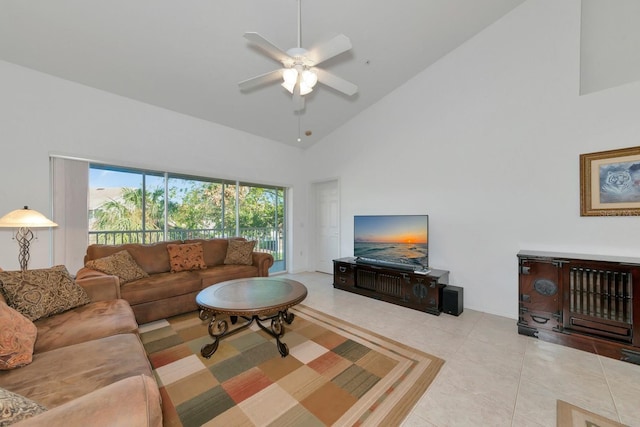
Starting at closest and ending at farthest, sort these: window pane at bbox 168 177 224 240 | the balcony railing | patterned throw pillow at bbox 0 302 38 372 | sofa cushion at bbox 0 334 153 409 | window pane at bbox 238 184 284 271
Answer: sofa cushion at bbox 0 334 153 409 → patterned throw pillow at bbox 0 302 38 372 → the balcony railing → window pane at bbox 168 177 224 240 → window pane at bbox 238 184 284 271

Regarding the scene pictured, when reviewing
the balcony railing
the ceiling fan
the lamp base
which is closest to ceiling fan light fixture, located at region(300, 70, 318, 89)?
the ceiling fan

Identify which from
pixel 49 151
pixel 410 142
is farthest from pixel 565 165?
pixel 49 151

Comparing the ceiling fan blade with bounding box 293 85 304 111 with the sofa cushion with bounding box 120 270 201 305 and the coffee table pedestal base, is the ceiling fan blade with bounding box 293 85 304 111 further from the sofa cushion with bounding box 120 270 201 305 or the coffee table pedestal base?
the sofa cushion with bounding box 120 270 201 305

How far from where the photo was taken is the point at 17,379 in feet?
3.98

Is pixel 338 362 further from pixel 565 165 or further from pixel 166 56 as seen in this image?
pixel 166 56

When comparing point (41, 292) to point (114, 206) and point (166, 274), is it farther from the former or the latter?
point (114, 206)

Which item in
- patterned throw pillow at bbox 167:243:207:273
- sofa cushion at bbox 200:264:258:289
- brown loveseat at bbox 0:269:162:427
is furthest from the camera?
patterned throw pillow at bbox 167:243:207:273

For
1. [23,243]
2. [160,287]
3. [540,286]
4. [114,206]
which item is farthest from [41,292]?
[540,286]

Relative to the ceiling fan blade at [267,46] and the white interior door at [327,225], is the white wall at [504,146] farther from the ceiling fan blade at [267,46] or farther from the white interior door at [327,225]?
the ceiling fan blade at [267,46]

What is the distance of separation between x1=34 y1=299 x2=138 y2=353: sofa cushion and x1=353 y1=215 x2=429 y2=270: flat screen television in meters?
3.13

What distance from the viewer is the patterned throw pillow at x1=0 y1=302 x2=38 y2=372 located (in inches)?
50.4

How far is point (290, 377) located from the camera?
194 cm

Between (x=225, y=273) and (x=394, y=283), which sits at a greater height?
(x=225, y=273)

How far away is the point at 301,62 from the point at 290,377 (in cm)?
261
